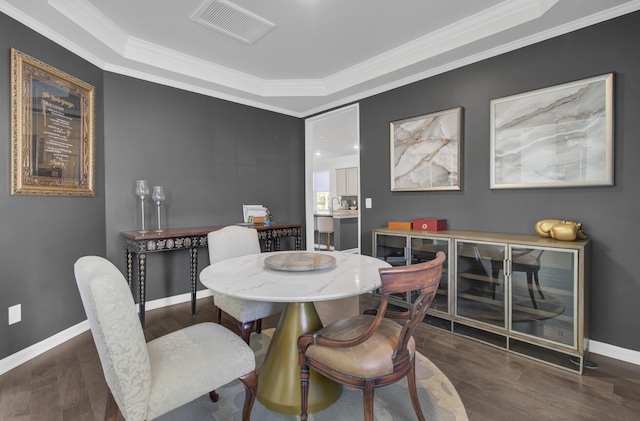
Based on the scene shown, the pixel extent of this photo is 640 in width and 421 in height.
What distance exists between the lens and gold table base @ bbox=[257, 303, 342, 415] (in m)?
1.65

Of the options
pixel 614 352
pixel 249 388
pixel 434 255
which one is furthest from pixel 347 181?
pixel 249 388

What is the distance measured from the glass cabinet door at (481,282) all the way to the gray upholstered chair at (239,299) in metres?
1.55

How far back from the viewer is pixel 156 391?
115 centimetres

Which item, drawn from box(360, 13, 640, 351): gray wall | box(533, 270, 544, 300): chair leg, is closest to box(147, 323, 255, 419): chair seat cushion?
box(533, 270, 544, 300): chair leg

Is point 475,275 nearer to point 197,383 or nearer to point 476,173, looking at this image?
point 476,173

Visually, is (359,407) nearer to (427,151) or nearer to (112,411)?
(112,411)

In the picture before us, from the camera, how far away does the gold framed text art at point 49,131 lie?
2.17 meters

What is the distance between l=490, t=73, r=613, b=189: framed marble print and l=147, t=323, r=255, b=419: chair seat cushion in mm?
2505

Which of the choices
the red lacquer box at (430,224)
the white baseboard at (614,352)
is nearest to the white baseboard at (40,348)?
the red lacquer box at (430,224)

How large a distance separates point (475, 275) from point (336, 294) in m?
1.73

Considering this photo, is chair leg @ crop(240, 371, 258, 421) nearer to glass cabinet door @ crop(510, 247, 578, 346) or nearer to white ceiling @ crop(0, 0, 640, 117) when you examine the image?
glass cabinet door @ crop(510, 247, 578, 346)

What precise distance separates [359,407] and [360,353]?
1.90 feet

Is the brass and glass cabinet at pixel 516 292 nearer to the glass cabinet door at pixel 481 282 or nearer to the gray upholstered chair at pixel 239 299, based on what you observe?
the glass cabinet door at pixel 481 282

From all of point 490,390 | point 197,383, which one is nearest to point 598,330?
point 490,390
